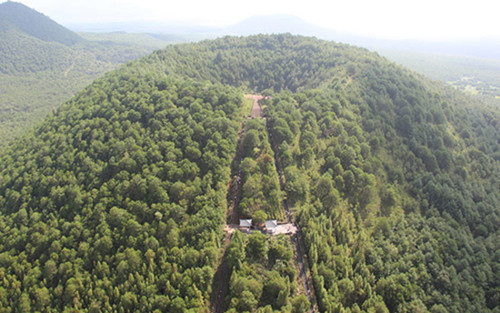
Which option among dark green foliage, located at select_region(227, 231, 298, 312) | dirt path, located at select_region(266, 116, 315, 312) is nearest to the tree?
dark green foliage, located at select_region(227, 231, 298, 312)

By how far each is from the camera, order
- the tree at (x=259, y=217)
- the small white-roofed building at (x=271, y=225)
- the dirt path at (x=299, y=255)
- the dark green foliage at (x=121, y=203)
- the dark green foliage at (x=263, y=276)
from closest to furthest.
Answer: the dark green foliage at (x=263, y=276) → the dirt path at (x=299, y=255) → the dark green foliage at (x=121, y=203) → the small white-roofed building at (x=271, y=225) → the tree at (x=259, y=217)

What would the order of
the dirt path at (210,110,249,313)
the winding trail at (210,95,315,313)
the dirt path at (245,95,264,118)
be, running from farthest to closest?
the dirt path at (245,95,264,118) → the winding trail at (210,95,315,313) → the dirt path at (210,110,249,313)

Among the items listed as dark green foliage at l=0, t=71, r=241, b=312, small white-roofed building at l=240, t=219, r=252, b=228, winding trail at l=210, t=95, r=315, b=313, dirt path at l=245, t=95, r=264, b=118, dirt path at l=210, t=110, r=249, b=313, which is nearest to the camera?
dirt path at l=210, t=110, r=249, b=313

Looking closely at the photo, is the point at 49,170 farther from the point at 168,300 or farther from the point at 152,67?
the point at 152,67

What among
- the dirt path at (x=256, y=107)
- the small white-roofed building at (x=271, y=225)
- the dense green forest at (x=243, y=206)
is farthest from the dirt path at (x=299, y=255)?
the dirt path at (x=256, y=107)

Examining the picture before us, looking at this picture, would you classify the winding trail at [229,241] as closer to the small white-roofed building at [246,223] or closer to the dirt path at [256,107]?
the small white-roofed building at [246,223]

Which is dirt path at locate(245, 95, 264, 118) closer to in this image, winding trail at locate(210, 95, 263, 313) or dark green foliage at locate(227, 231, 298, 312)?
winding trail at locate(210, 95, 263, 313)

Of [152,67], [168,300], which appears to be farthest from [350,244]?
[152,67]

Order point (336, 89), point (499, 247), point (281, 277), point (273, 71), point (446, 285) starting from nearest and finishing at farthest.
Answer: point (281, 277) → point (446, 285) → point (499, 247) → point (336, 89) → point (273, 71)
